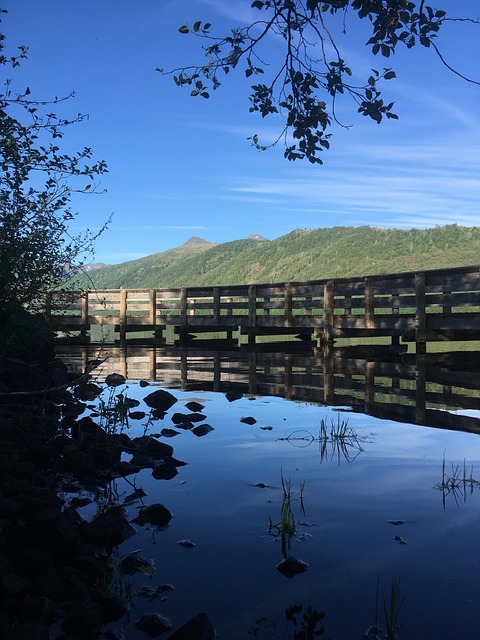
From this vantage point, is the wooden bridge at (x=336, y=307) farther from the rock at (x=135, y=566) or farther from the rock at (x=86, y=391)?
the rock at (x=135, y=566)

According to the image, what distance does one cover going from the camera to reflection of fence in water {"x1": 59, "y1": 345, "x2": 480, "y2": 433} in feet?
28.7

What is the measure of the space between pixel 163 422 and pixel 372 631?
5086mm

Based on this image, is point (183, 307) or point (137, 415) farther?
point (183, 307)

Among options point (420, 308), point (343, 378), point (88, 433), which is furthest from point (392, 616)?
point (420, 308)

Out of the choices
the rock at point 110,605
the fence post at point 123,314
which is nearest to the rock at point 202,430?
the rock at point 110,605

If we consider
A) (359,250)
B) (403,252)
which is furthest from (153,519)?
(359,250)

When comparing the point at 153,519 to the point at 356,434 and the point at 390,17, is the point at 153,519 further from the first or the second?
the point at 390,17

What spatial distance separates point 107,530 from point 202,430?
3.42m

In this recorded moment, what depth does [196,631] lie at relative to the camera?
7.73 ft

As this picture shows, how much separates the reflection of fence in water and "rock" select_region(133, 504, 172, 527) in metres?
3.69

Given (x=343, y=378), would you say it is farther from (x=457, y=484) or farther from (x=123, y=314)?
(x=123, y=314)

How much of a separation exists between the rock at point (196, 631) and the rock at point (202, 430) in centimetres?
429

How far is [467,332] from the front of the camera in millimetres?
14945

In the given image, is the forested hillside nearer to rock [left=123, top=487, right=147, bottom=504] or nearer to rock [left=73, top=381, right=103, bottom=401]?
rock [left=73, top=381, right=103, bottom=401]
